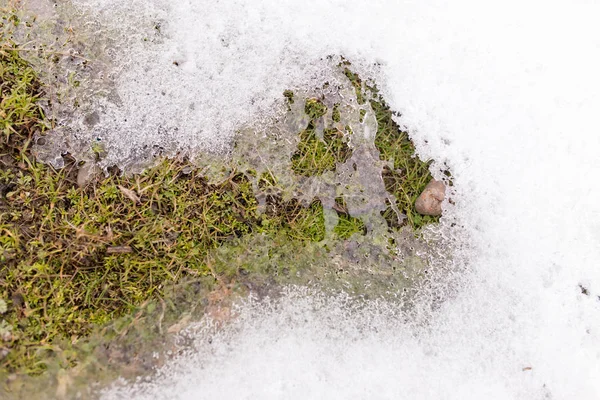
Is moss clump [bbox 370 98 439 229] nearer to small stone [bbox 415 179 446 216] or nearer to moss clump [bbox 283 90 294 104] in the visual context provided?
small stone [bbox 415 179 446 216]

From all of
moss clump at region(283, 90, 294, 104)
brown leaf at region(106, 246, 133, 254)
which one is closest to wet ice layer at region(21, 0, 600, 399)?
moss clump at region(283, 90, 294, 104)

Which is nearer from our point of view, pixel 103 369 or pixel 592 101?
pixel 103 369

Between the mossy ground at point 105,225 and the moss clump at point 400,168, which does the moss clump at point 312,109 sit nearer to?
the mossy ground at point 105,225

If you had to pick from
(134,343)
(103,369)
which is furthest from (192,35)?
(103,369)

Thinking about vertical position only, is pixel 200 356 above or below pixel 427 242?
below

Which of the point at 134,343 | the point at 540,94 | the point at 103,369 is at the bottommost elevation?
the point at 103,369

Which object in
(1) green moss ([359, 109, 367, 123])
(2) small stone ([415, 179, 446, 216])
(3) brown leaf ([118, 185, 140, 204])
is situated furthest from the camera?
→ (1) green moss ([359, 109, 367, 123])

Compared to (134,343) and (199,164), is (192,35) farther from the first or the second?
(134,343)
